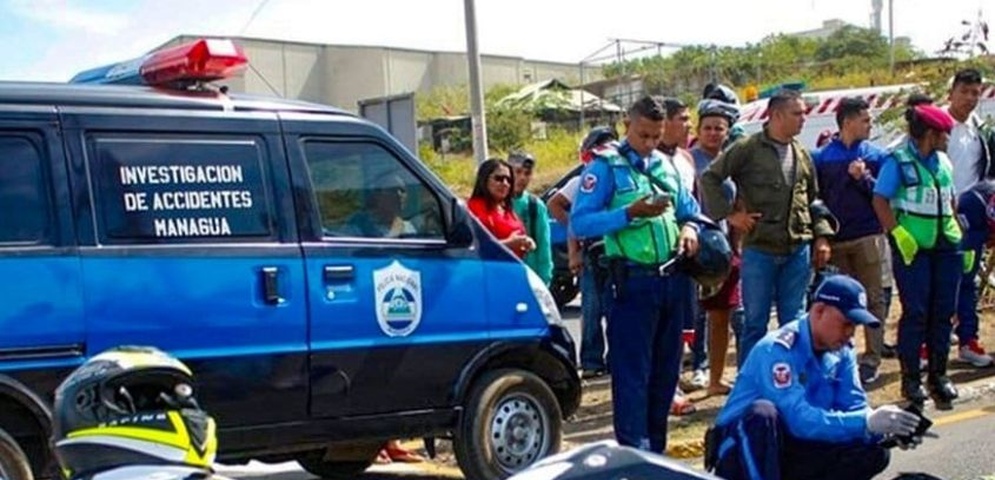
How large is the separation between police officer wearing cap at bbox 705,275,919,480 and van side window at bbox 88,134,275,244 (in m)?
2.15

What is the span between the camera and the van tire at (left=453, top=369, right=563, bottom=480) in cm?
641


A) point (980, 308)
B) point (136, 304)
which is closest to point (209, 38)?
point (136, 304)

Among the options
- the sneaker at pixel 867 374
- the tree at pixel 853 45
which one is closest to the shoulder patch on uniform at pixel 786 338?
the sneaker at pixel 867 374

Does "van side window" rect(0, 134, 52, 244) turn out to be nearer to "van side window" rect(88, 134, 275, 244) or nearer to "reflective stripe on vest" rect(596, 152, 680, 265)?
"van side window" rect(88, 134, 275, 244)

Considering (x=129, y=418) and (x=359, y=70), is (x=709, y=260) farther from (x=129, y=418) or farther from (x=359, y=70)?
(x=359, y=70)

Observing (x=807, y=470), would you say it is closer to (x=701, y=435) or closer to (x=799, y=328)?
(x=799, y=328)

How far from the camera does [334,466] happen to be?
23.1ft

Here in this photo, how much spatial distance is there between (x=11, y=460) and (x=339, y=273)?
5.15 feet

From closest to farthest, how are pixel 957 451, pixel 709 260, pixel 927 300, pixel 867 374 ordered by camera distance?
pixel 709 260 < pixel 957 451 < pixel 927 300 < pixel 867 374

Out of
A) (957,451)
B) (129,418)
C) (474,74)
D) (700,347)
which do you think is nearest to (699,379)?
(700,347)

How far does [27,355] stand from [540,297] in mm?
2522

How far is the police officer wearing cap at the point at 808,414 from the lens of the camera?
4.89 meters

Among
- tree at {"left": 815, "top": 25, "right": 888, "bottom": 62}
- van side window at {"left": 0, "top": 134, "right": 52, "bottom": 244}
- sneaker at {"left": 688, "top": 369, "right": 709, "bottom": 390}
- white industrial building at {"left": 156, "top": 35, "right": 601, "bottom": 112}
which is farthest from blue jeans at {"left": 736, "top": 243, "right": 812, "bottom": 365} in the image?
tree at {"left": 815, "top": 25, "right": 888, "bottom": 62}

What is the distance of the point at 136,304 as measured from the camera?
5.39 m
